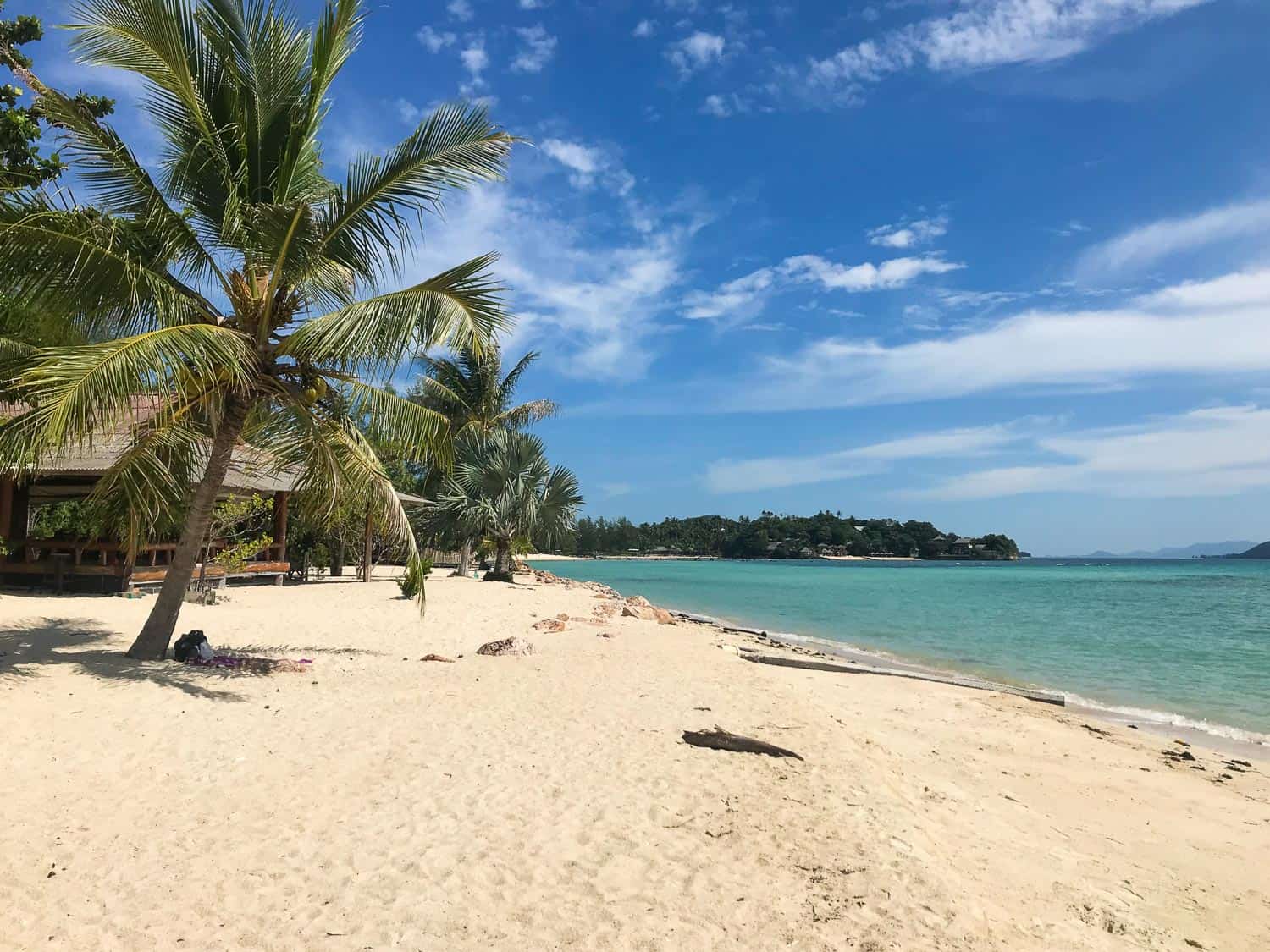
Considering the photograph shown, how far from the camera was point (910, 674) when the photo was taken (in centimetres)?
1288

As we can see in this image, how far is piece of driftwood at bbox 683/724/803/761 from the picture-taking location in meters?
6.24

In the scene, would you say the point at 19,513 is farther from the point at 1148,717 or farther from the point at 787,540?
the point at 787,540

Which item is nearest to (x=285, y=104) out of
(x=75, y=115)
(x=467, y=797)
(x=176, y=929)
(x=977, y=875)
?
(x=75, y=115)

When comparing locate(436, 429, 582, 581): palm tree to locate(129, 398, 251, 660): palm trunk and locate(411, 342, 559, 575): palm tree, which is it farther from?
locate(129, 398, 251, 660): palm trunk

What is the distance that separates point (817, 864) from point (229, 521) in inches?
531

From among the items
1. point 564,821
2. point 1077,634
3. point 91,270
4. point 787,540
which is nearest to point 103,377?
point 91,270

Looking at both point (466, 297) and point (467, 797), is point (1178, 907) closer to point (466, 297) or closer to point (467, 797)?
point (467, 797)

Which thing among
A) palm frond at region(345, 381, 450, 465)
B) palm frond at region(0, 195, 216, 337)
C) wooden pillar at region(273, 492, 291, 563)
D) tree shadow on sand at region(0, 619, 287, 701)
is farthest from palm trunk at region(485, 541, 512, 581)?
palm frond at region(0, 195, 216, 337)

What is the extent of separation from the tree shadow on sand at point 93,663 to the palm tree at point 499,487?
41.3ft

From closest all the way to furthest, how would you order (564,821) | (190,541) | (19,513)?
(564,821) < (190,541) < (19,513)

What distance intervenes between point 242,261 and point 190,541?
9.89 feet

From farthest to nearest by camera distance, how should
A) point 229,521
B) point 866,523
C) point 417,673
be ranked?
point 866,523 < point 229,521 < point 417,673

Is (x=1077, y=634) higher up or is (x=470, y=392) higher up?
(x=470, y=392)

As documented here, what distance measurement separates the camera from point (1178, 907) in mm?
4465
